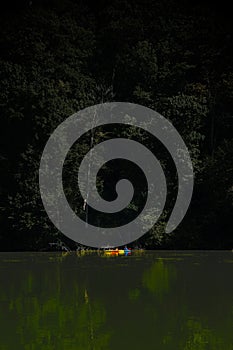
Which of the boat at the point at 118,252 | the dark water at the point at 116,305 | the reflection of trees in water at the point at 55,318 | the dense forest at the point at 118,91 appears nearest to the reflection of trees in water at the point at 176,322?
the dark water at the point at 116,305

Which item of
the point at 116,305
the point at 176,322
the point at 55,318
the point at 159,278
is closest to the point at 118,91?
Result: the point at 159,278

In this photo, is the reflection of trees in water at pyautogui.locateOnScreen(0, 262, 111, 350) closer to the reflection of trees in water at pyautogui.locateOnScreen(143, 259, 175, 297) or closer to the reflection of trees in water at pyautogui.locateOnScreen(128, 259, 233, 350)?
the reflection of trees in water at pyautogui.locateOnScreen(128, 259, 233, 350)

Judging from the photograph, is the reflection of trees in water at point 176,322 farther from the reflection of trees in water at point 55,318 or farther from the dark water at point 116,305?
the reflection of trees in water at point 55,318

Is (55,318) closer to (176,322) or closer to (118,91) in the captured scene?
(176,322)

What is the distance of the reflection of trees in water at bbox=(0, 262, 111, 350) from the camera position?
17.1m

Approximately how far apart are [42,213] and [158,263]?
11125mm

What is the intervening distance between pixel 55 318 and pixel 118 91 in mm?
33257

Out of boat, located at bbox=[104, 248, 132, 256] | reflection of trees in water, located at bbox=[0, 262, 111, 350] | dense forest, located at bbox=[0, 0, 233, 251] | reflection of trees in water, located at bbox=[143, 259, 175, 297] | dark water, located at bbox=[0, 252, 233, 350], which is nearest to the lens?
reflection of trees in water, located at bbox=[0, 262, 111, 350]

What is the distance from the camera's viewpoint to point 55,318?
2033 centimetres

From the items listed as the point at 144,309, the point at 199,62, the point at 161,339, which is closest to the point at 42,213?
the point at 199,62

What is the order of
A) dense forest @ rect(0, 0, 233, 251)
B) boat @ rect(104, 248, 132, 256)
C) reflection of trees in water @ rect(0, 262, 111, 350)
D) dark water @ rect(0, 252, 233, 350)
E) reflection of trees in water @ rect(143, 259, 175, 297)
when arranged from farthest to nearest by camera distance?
dense forest @ rect(0, 0, 233, 251)
boat @ rect(104, 248, 132, 256)
reflection of trees in water @ rect(143, 259, 175, 297)
dark water @ rect(0, 252, 233, 350)
reflection of trees in water @ rect(0, 262, 111, 350)

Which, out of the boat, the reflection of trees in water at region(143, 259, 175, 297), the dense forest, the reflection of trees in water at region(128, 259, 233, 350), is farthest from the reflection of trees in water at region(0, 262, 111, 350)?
the dense forest

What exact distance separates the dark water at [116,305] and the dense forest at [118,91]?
33.9 feet

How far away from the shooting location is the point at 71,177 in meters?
48.4
